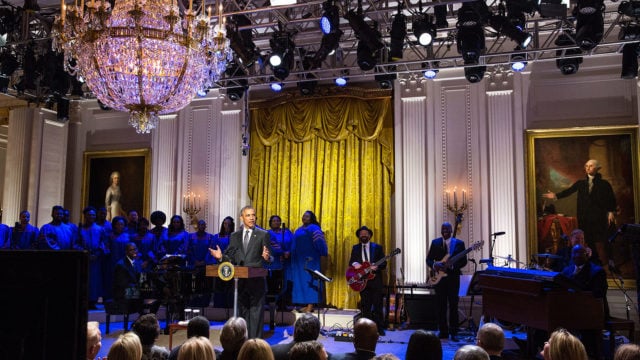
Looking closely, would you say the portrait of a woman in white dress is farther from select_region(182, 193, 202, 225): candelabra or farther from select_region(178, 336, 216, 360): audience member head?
select_region(178, 336, 216, 360): audience member head

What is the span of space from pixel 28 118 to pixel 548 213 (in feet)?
39.4

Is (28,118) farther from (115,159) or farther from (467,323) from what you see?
(467,323)

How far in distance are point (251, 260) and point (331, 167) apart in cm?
579

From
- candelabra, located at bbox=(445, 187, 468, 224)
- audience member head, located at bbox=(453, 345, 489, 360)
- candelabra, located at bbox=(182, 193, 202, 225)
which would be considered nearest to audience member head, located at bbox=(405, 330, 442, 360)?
audience member head, located at bbox=(453, 345, 489, 360)

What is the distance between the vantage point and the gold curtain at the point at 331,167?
12.5 metres

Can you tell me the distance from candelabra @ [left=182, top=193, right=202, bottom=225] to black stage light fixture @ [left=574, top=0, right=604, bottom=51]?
28.2 ft

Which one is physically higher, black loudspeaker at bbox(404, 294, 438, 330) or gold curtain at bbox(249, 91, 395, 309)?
gold curtain at bbox(249, 91, 395, 309)

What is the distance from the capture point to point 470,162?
1200 cm

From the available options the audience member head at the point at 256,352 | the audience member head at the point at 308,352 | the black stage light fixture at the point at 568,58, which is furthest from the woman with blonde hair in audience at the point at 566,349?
the black stage light fixture at the point at 568,58

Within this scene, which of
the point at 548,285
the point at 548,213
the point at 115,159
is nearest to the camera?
the point at 548,285

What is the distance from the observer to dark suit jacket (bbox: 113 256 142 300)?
9.42m

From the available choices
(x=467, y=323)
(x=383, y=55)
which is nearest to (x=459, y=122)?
(x=383, y=55)

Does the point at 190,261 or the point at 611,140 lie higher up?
the point at 611,140

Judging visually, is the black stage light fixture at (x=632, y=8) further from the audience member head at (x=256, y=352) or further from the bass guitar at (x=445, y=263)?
the audience member head at (x=256, y=352)
